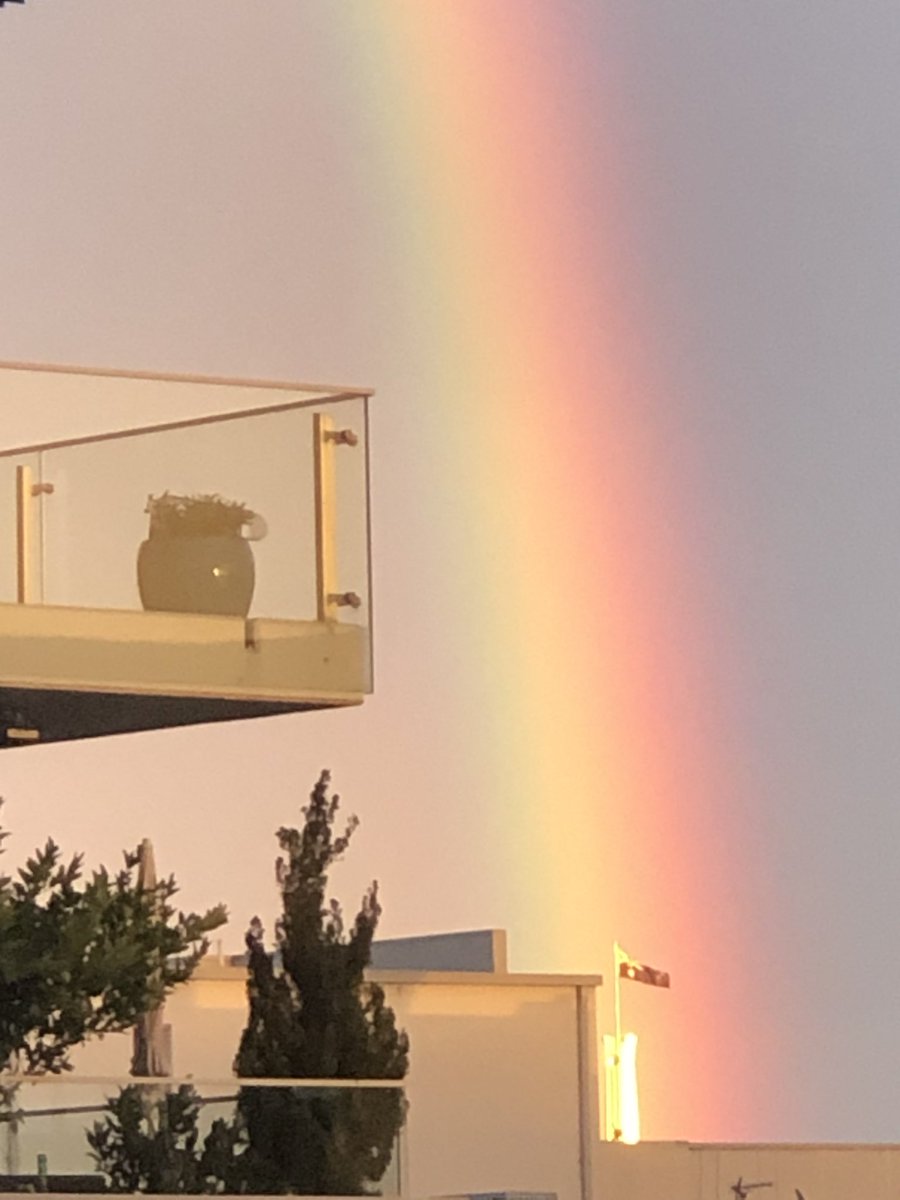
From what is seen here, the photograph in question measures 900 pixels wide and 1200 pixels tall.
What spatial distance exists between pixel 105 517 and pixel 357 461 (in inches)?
46.4

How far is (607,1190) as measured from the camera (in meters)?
27.2

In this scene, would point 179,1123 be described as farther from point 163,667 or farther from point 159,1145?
point 163,667

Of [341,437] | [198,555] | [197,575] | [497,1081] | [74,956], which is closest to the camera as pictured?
[74,956]

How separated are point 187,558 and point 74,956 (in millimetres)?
2826

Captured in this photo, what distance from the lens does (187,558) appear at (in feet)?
50.8

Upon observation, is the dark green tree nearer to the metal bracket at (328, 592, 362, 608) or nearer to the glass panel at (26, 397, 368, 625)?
the glass panel at (26, 397, 368, 625)

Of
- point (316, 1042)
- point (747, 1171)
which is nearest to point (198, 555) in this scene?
point (316, 1042)

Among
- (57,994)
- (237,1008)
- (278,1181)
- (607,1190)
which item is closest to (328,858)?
(278,1181)

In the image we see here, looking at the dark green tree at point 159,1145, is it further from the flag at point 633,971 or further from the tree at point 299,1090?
the flag at point 633,971

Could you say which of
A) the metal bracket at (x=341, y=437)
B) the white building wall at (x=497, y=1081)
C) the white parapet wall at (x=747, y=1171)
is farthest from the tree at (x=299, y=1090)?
the white parapet wall at (x=747, y=1171)

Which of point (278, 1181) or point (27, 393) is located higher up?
point (27, 393)

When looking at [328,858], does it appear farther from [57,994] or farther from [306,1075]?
[57,994]

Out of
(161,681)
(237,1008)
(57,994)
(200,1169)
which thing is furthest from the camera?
(237,1008)

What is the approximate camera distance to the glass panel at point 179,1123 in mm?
13469
